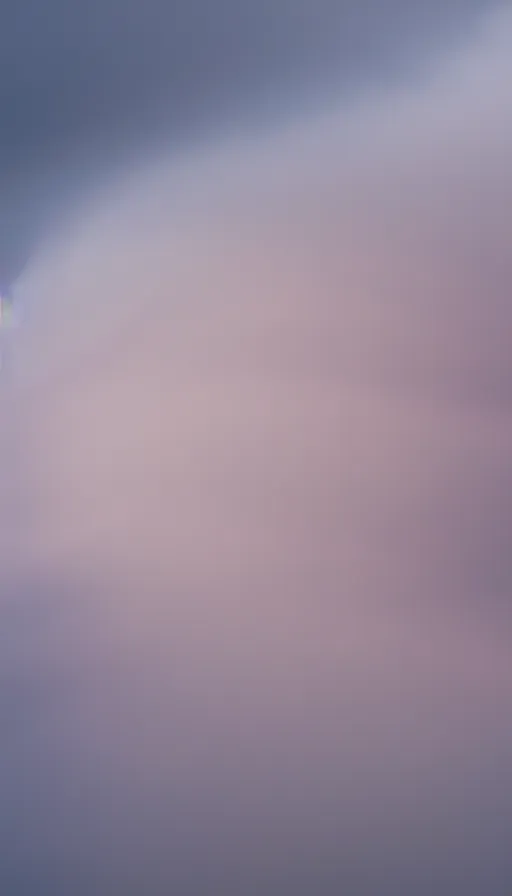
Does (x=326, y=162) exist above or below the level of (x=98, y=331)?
above

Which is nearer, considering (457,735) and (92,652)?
(457,735)

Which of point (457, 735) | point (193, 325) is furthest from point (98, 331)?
point (457, 735)

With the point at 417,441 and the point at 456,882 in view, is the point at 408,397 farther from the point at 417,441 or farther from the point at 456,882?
the point at 456,882

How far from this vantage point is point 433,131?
3.91 ft

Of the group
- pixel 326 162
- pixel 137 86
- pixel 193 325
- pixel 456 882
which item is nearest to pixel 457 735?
pixel 456 882

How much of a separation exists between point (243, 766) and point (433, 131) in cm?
99

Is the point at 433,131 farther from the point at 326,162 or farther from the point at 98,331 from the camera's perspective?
the point at 98,331

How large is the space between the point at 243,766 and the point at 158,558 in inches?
13.1

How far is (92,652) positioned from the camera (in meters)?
1.23

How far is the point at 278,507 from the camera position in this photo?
1.21 meters

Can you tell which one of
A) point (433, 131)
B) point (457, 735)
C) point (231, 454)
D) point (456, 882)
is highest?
point (433, 131)

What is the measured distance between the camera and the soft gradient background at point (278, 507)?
3.74 feet

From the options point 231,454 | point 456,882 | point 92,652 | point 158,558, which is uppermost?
point 231,454

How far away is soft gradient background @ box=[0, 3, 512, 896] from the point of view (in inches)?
44.9
